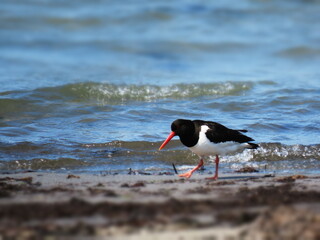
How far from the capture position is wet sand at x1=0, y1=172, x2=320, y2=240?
11.4ft

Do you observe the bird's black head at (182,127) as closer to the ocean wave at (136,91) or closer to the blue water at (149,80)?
the blue water at (149,80)

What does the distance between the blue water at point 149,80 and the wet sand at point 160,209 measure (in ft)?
6.41

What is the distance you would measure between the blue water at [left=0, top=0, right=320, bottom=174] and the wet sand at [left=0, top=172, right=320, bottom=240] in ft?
6.41

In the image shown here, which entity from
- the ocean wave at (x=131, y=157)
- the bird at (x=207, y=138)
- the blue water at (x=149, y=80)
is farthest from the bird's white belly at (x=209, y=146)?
the ocean wave at (x=131, y=157)

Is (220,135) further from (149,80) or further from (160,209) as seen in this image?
(149,80)

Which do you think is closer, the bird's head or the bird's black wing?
the bird's black wing

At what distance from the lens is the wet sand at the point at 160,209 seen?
11.4ft

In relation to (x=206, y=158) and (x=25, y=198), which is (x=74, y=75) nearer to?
(x=206, y=158)

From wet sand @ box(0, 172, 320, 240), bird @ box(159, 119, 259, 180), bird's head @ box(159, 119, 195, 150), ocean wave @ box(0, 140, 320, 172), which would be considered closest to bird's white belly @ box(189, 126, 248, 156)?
bird @ box(159, 119, 259, 180)

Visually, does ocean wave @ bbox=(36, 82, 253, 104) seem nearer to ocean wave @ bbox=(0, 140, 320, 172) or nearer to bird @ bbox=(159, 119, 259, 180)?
ocean wave @ bbox=(0, 140, 320, 172)

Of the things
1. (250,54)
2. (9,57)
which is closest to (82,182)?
(9,57)

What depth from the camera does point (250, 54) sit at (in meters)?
18.8

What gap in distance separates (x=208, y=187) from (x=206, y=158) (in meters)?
2.63

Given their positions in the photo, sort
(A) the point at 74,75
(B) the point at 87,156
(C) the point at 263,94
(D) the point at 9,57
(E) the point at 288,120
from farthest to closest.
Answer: (D) the point at 9,57, (A) the point at 74,75, (C) the point at 263,94, (E) the point at 288,120, (B) the point at 87,156
